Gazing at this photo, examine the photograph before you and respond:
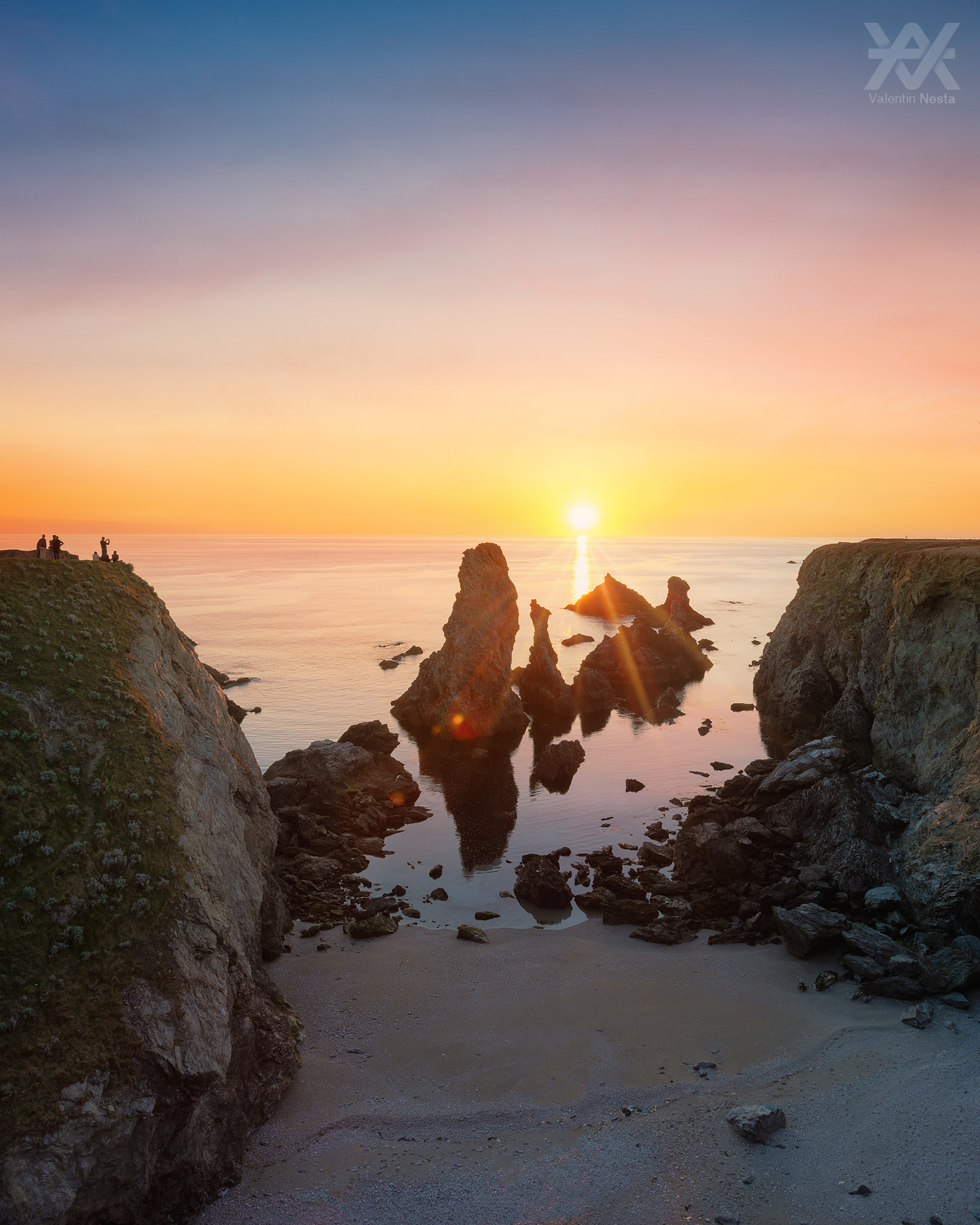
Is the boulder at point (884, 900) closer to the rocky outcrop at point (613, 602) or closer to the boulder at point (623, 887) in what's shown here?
the boulder at point (623, 887)

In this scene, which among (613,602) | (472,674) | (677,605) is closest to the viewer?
(472,674)

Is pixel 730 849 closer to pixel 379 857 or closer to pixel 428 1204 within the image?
pixel 379 857

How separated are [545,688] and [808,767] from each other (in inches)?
1520

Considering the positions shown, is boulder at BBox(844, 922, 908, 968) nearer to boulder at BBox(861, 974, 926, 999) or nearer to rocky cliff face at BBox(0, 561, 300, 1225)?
boulder at BBox(861, 974, 926, 999)

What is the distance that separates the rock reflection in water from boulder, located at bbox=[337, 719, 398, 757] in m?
3.61

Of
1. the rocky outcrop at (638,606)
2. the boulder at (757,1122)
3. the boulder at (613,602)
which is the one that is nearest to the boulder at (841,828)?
the boulder at (757,1122)

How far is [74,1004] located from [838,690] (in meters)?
60.4

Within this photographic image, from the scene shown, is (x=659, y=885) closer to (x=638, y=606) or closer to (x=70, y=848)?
(x=70, y=848)

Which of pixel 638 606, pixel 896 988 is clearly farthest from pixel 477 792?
pixel 638 606

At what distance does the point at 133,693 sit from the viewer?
969 inches

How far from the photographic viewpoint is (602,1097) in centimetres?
2173

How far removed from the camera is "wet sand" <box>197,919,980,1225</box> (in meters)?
17.6

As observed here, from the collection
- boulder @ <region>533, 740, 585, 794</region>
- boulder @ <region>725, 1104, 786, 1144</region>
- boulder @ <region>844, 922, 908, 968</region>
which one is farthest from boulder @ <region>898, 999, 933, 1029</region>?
boulder @ <region>533, 740, 585, 794</region>

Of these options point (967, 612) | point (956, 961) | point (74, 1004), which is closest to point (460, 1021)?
point (74, 1004)
